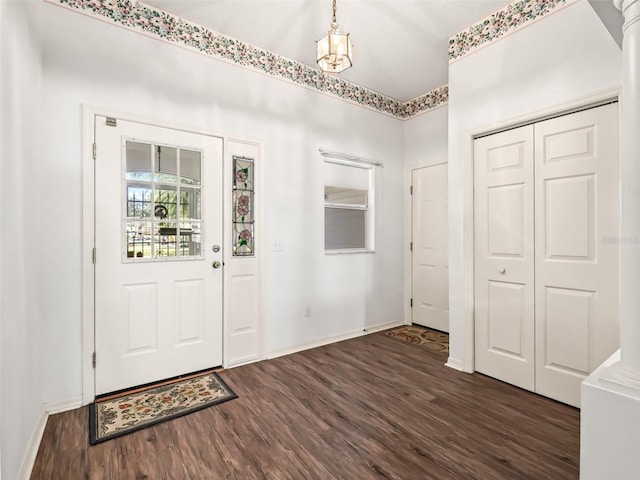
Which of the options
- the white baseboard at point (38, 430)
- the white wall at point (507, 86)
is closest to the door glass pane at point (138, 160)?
the white baseboard at point (38, 430)

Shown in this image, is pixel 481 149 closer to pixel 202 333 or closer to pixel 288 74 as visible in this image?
pixel 288 74

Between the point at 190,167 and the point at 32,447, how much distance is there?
2.06 meters

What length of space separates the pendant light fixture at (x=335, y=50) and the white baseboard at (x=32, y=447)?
2644mm

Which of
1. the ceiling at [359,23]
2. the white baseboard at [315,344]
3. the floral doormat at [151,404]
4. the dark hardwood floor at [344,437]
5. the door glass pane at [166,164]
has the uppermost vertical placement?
the ceiling at [359,23]

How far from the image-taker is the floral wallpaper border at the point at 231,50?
2.37 metres

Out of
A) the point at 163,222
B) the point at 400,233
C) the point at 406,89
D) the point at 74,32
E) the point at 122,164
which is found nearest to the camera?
the point at 74,32

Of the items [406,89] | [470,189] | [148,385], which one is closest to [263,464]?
[148,385]

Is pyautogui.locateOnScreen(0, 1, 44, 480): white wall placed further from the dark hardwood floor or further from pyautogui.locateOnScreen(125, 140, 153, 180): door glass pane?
pyautogui.locateOnScreen(125, 140, 153, 180): door glass pane

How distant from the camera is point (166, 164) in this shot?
259cm

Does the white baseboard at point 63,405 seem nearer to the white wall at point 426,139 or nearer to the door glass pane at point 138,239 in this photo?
the door glass pane at point 138,239

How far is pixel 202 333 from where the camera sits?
2.76 metres

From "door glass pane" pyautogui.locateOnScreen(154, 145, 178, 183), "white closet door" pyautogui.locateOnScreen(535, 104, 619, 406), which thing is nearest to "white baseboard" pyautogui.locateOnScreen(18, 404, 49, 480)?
"door glass pane" pyautogui.locateOnScreen(154, 145, 178, 183)

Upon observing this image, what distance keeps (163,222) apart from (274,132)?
1358 mm

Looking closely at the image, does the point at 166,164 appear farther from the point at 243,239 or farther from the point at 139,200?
the point at 243,239
